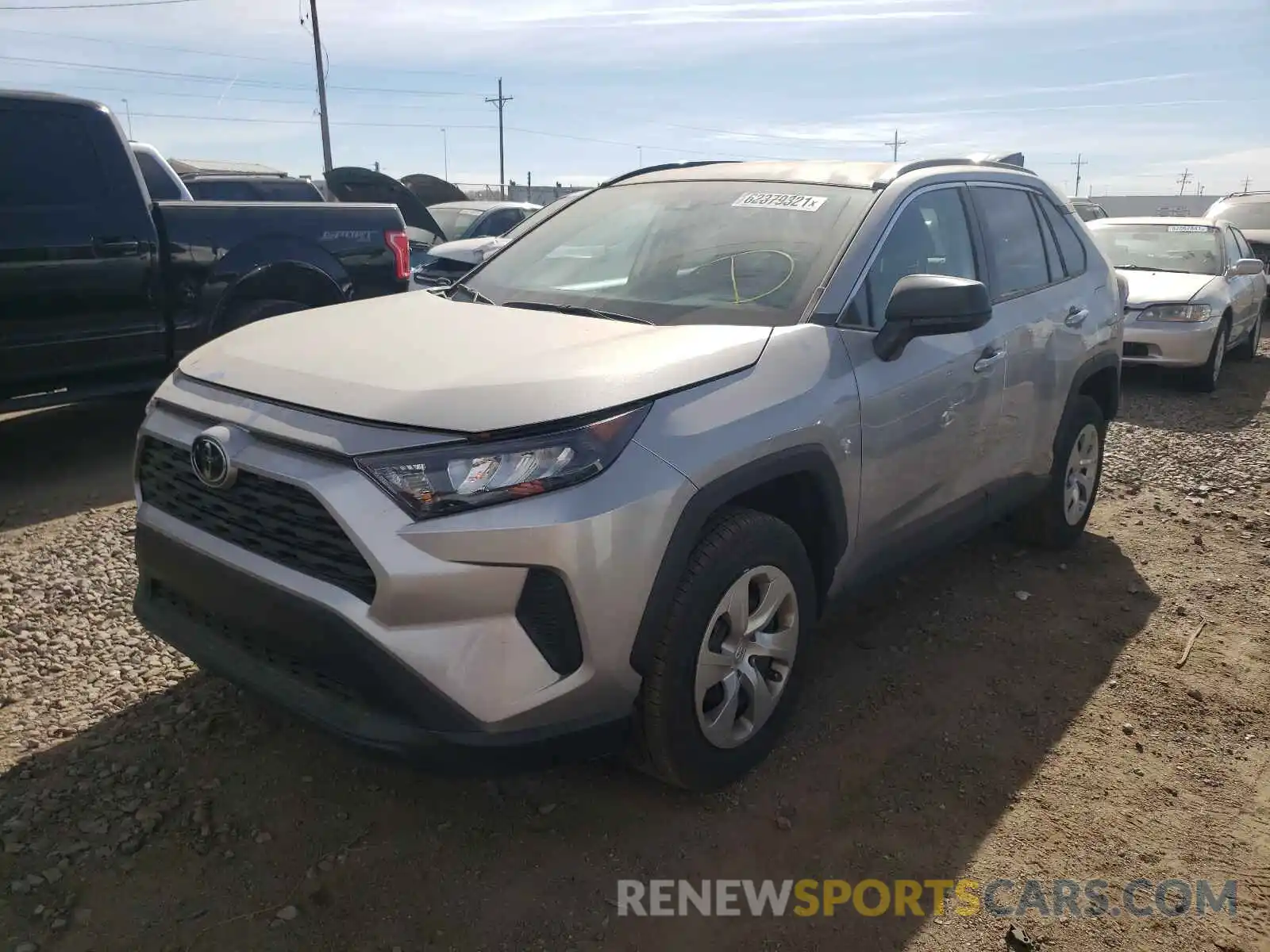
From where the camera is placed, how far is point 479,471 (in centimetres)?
217

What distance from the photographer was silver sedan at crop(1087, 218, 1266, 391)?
8.72 metres

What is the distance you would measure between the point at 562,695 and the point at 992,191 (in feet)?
9.68

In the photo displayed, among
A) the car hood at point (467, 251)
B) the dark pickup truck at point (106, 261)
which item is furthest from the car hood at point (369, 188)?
the dark pickup truck at point (106, 261)

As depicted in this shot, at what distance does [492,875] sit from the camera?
2.47m

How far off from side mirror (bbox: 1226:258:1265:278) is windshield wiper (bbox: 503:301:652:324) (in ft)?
27.2

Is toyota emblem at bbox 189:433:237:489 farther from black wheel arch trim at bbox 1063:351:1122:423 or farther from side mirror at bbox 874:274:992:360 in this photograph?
black wheel arch trim at bbox 1063:351:1122:423

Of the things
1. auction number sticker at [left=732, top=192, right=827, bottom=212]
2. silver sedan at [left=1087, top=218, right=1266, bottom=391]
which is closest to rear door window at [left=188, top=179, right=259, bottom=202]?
silver sedan at [left=1087, top=218, right=1266, bottom=391]

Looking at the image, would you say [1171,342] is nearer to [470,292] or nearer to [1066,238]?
[1066,238]

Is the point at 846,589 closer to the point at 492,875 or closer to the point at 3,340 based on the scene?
the point at 492,875

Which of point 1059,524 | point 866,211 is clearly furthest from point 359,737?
point 1059,524

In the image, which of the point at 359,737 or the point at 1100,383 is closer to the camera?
the point at 359,737

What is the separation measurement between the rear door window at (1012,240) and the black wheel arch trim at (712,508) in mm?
1484

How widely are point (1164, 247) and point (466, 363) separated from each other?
32.3 feet

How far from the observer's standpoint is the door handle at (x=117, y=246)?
5215mm
